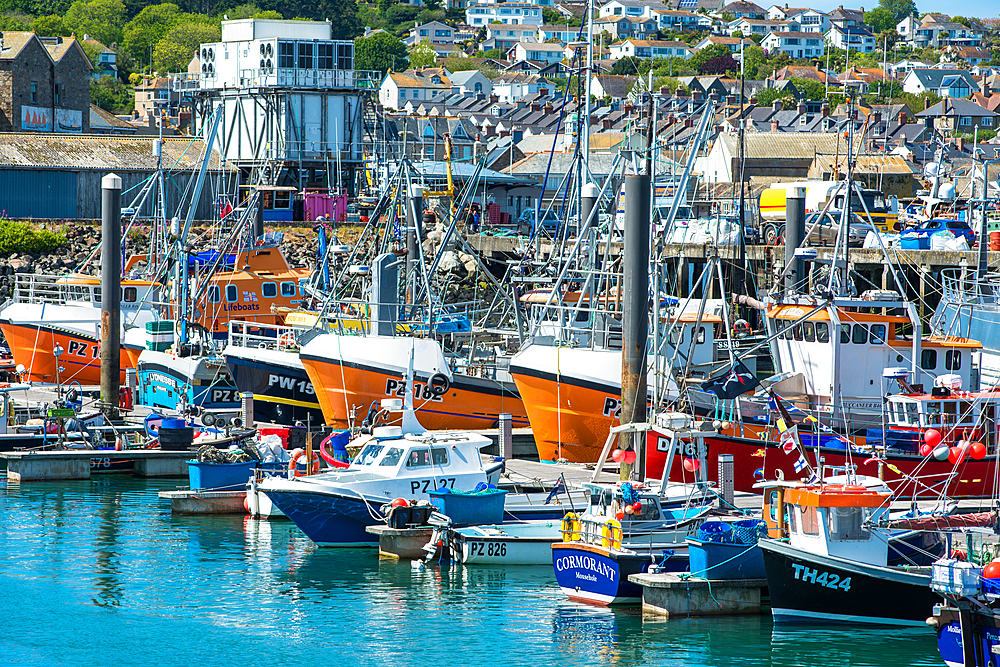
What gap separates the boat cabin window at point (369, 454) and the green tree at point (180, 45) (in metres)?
94.3

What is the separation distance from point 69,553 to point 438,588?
610cm

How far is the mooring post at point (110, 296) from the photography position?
29686 mm

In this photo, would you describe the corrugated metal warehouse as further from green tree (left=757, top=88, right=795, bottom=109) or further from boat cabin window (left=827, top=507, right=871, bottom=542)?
green tree (left=757, top=88, right=795, bottom=109)

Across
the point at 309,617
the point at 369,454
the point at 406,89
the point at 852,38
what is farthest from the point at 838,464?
the point at 852,38

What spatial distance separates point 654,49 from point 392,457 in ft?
484

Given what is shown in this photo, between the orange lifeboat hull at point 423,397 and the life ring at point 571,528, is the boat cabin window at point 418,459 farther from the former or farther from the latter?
the orange lifeboat hull at point 423,397

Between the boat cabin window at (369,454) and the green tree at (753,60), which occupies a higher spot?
the green tree at (753,60)

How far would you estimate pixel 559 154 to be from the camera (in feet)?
245

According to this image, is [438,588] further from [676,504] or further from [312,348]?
[312,348]

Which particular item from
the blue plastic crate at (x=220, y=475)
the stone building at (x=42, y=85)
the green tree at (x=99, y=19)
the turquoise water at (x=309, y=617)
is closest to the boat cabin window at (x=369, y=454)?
the turquoise water at (x=309, y=617)

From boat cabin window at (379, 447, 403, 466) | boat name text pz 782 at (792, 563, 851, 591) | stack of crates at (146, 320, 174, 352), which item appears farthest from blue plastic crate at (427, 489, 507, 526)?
stack of crates at (146, 320, 174, 352)

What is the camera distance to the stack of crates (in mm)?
33062

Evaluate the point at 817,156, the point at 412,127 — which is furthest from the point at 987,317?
the point at 412,127

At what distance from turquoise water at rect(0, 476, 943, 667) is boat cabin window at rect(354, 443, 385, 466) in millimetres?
1366
